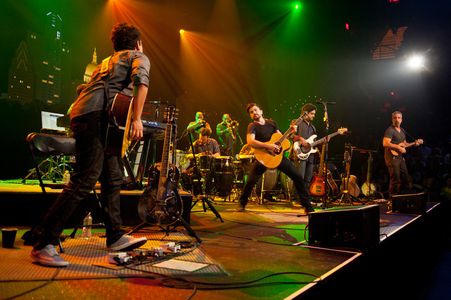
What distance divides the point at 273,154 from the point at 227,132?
5.08 m

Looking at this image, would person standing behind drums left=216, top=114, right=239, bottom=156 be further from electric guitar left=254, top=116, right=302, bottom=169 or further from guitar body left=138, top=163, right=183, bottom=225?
guitar body left=138, top=163, right=183, bottom=225

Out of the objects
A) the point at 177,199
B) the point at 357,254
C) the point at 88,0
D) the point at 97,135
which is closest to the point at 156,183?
the point at 177,199

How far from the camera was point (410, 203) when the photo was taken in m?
7.26

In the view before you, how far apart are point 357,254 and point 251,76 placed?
1290 cm

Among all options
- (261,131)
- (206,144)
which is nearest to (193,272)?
(261,131)

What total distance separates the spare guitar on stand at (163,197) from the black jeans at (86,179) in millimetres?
651

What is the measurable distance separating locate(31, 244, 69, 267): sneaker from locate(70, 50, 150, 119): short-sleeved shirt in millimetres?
1170

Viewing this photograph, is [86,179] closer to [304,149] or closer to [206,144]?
[304,149]

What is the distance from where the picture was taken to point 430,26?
1512 cm

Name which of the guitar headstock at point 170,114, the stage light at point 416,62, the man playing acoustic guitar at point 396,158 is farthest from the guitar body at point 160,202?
the stage light at point 416,62

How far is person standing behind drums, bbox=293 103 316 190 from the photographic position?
25.1 feet

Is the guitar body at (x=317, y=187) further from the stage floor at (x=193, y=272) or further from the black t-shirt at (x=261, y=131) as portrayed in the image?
the stage floor at (x=193, y=272)

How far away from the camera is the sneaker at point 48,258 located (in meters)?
2.80

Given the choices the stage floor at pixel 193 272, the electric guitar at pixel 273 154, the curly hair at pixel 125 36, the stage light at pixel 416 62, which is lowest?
the stage floor at pixel 193 272
